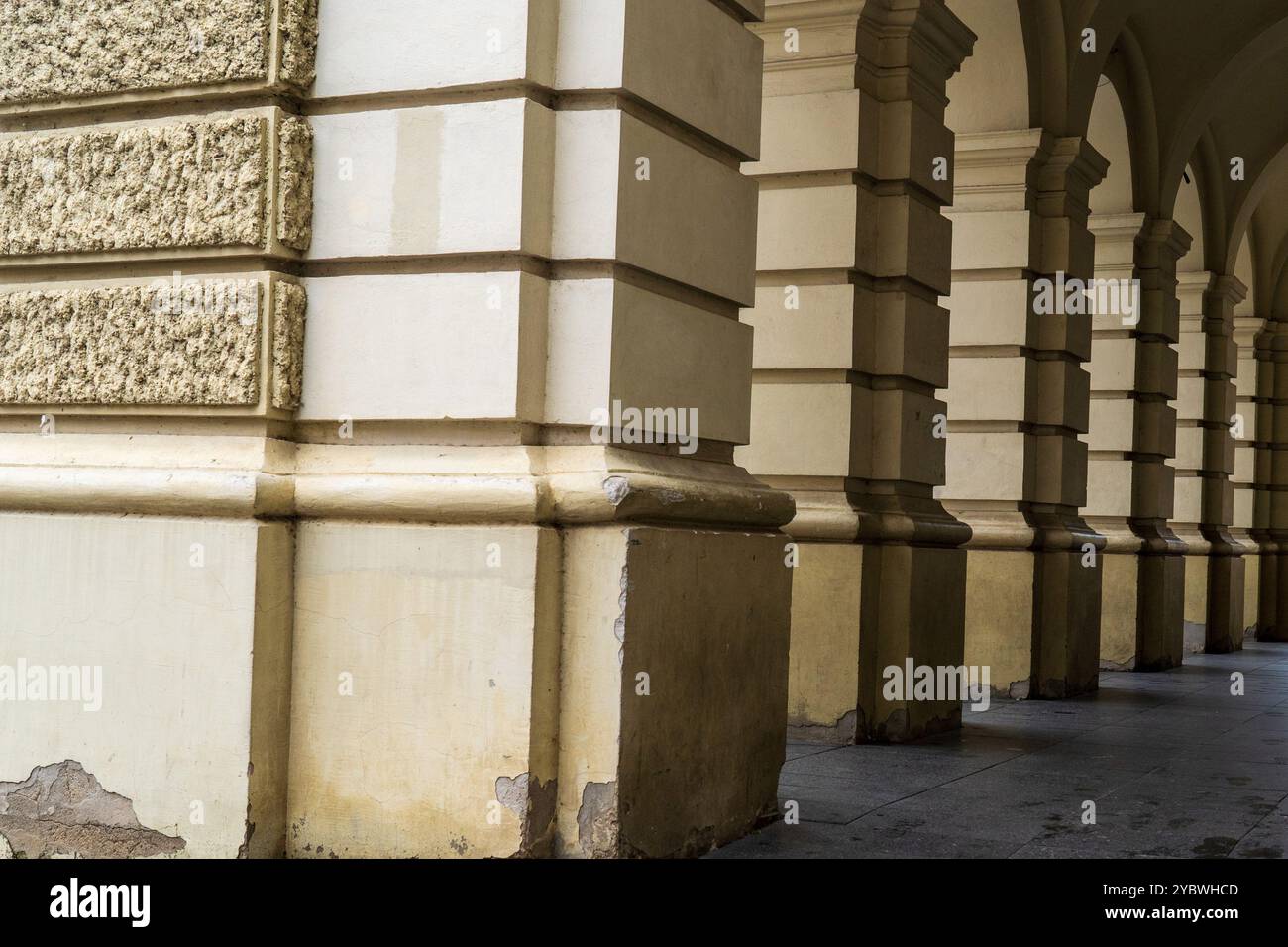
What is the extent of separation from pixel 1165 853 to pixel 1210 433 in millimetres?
12729

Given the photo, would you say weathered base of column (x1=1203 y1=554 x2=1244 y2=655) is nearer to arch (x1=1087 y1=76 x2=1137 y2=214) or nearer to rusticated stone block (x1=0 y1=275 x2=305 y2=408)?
arch (x1=1087 y1=76 x2=1137 y2=214)

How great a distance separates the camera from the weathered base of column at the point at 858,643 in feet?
27.5

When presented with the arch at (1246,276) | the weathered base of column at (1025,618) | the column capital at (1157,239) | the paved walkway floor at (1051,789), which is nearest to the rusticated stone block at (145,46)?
the paved walkway floor at (1051,789)

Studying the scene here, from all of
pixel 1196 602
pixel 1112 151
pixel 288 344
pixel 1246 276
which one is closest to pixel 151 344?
pixel 288 344

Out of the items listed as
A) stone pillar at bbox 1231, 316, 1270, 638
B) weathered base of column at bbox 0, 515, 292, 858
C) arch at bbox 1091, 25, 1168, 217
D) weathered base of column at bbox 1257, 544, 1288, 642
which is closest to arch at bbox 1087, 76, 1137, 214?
arch at bbox 1091, 25, 1168, 217

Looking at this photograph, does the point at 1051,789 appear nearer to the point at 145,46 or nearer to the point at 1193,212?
the point at 145,46

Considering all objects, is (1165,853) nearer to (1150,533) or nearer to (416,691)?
(416,691)

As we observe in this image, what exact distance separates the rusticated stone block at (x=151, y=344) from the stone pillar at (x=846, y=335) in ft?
12.3

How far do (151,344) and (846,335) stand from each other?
13.5 feet

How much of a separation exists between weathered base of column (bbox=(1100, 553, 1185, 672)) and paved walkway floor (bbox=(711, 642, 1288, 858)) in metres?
3.34

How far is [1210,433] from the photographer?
17.2m

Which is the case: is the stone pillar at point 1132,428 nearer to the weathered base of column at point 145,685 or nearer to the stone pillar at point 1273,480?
the stone pillar at point 1273,480

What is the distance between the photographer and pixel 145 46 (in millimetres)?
5301

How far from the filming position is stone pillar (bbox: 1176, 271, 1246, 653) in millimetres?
16875
